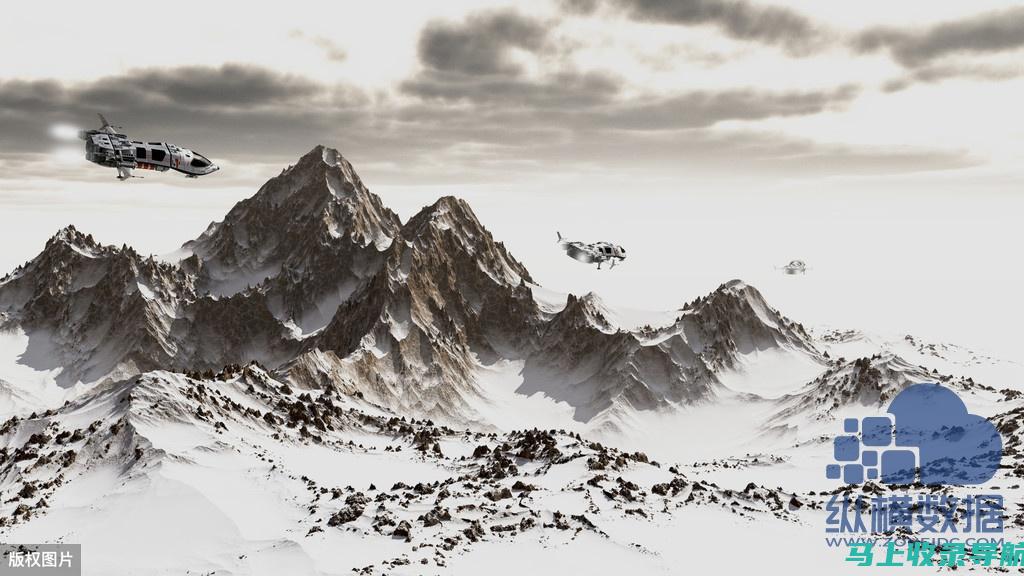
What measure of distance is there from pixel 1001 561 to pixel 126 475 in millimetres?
70473

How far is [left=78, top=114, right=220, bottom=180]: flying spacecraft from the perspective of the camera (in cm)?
8312

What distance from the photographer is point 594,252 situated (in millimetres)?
146750

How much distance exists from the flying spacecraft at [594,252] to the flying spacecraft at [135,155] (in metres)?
69.8

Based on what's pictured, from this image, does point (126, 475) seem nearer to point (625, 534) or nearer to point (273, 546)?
point (273, 546)

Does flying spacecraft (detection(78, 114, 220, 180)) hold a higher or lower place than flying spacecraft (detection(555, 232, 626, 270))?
lower

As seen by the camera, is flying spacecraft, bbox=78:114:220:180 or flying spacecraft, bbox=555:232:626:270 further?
flying spacecraft, bbox=555:232:626:270

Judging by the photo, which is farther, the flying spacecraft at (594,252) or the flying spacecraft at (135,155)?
the flying spacecraft at (594,252)

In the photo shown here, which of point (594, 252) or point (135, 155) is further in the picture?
point (594, 252)

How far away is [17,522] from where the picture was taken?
58.6 m

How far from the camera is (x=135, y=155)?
8925 centimetres

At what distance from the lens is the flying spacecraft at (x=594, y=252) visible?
146 m

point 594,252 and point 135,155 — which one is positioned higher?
point 594,252

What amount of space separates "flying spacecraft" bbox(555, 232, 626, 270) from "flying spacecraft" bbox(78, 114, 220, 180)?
69769 mm

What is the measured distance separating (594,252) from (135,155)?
84.0 m
